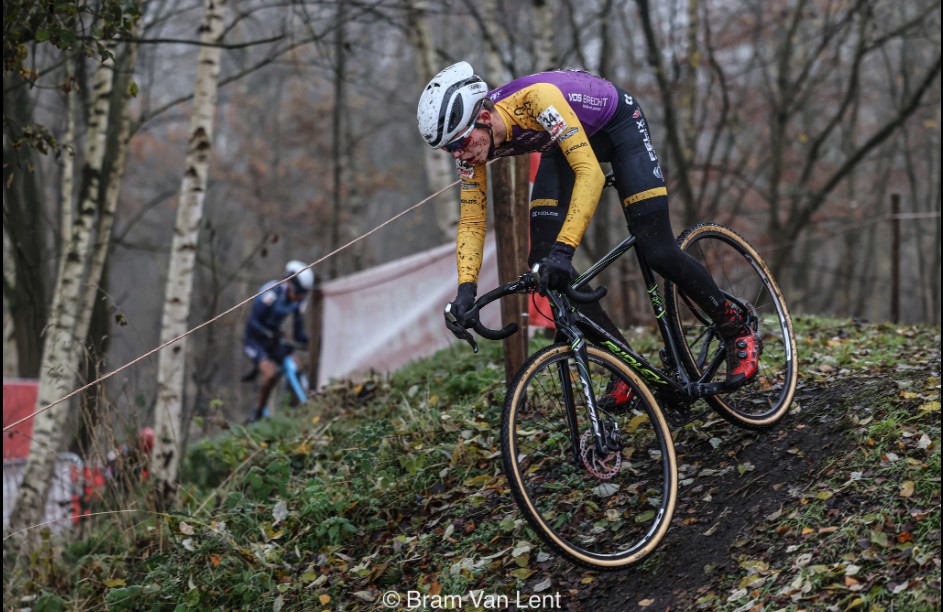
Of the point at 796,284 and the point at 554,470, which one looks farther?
the point at 796,284

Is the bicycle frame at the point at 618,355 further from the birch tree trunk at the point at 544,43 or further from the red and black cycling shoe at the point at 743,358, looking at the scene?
the birch tree trunk at the point at 544,43

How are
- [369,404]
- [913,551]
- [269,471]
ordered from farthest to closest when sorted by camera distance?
1. [369,404]
2. [269,471]
3. [913,551]

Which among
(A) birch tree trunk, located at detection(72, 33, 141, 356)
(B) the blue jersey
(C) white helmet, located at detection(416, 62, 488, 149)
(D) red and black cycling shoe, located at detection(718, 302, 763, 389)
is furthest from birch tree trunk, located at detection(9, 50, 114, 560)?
(D) red and black cycling shoe, located at detection(718, 302, 763, 389)

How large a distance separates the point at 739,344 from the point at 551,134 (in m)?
1.58

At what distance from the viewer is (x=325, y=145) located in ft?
108

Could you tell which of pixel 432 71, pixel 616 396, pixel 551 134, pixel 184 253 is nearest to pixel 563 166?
pixel 551 134

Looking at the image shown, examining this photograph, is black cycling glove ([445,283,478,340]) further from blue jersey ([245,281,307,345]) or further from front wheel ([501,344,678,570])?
blue jersey ([245,281,307,345])

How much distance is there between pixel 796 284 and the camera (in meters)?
22.7

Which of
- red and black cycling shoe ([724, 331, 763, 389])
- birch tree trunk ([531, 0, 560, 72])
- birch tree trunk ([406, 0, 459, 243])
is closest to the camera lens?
red and black cycling shoe ([724, 331, 763, 389])

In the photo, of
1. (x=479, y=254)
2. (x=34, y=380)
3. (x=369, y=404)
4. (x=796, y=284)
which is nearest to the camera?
(x=479, y=254)

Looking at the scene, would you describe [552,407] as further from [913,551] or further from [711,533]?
[913,551]

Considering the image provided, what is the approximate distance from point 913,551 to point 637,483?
153 cm

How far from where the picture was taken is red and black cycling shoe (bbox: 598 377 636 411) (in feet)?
14.4

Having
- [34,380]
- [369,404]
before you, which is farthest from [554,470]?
[34,380]
